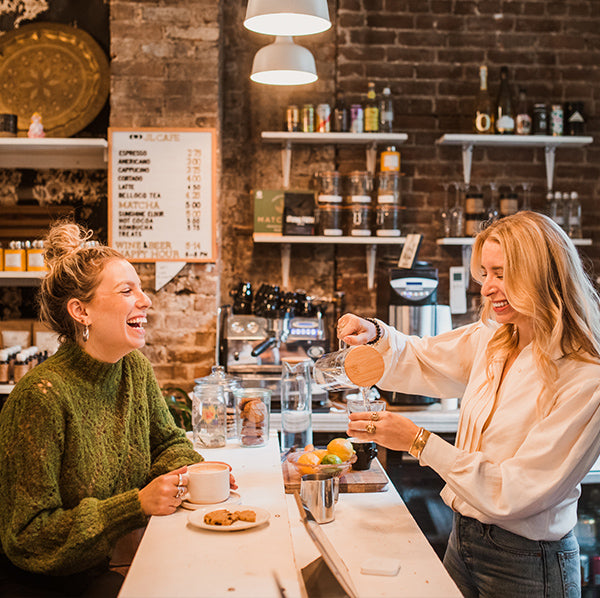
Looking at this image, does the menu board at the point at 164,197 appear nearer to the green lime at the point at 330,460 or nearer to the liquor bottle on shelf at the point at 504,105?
the liquor bottle on shelf at the point at 504,105

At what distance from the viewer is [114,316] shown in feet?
6.27

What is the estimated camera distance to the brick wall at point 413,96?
13.9 feet

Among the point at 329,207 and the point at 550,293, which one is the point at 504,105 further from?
the point at 550,293

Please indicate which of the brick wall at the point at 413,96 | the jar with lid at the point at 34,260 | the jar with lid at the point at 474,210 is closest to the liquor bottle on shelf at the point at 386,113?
the brick wall at the point at 413,96

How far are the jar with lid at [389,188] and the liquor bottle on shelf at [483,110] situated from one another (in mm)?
548

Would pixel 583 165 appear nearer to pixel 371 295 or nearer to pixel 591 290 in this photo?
pixel 371 295

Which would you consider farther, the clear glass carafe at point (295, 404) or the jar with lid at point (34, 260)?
the jar with lid at point (34, 260)

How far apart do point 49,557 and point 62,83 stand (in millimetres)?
3133

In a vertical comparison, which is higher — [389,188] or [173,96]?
[173,96]

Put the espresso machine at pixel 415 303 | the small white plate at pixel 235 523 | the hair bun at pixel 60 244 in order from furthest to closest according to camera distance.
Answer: the espresso machine at pixel 415 303, the hair bun at pixel 60 244, the small white plate at pixel 235 523

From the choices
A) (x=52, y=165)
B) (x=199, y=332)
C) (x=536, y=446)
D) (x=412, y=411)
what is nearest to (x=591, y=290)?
(x=536, y=446)

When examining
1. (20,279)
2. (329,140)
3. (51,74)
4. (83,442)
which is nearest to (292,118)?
(329,140)

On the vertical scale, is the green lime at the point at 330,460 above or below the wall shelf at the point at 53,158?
below

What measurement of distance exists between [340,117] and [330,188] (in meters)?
0.40
